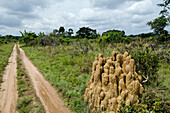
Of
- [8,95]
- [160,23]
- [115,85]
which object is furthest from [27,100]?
[160,23]

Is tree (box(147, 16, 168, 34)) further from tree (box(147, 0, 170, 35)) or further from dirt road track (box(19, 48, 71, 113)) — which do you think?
dirt road track (box(19, 48, 71, 113))

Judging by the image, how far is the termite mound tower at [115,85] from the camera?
3481 mm

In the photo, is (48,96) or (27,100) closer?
(27,100)

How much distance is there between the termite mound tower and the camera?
3481mm

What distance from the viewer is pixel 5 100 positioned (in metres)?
5.34

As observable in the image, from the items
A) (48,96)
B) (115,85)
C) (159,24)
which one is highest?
(159,24)

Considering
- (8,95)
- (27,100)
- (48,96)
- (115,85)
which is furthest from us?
(8,95)

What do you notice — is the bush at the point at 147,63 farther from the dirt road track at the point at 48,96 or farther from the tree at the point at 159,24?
the tree at the point at 159,24

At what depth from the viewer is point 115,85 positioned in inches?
146

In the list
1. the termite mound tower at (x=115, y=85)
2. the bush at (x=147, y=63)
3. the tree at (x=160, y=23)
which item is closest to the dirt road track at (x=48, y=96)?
the termite mound tower at (x=115, y=85)

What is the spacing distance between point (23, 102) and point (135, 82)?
4728 millimetres

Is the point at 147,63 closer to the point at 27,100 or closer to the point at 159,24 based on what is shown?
the point at 27,100

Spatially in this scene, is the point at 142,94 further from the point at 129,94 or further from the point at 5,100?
the point at 5,100

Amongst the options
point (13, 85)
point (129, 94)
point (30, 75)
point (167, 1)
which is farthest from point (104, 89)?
point (167, 1)
